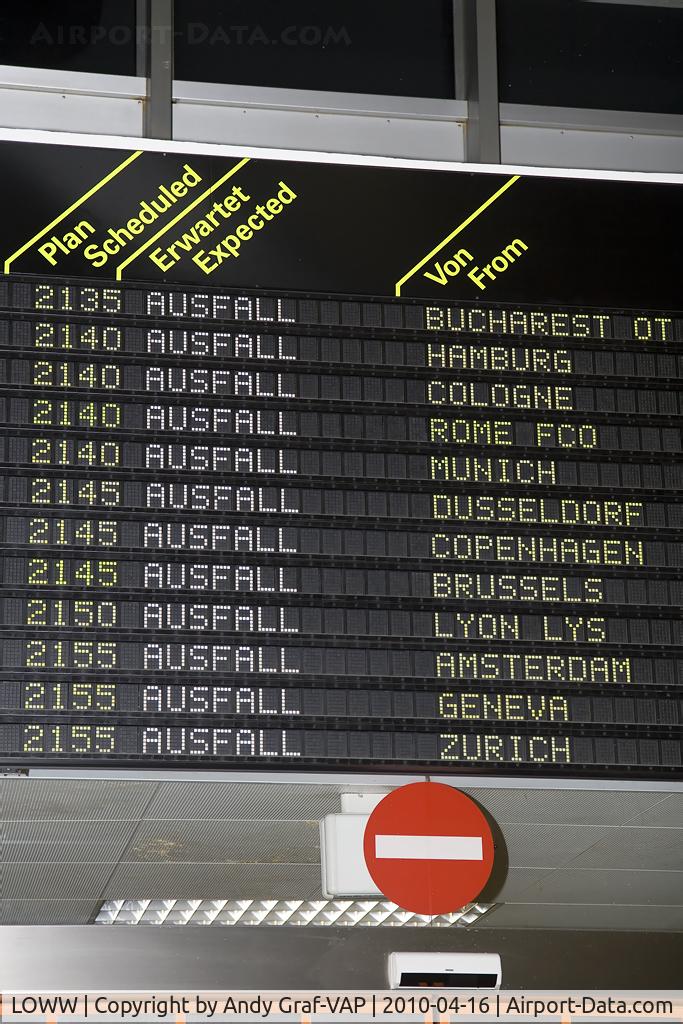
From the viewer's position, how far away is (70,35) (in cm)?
673

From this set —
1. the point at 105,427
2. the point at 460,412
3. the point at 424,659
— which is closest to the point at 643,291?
the point at 460,412

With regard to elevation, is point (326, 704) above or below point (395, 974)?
above

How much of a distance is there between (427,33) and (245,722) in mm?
3837

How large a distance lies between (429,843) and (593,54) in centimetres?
408

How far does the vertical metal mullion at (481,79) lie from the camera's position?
22.2 feet

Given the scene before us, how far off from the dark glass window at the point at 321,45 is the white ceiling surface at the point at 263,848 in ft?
10.8

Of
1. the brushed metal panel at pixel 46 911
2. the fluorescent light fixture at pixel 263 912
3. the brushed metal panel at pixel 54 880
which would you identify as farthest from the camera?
the fluorescent light fixture at pixel 263 912

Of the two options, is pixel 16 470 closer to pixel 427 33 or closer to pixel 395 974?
pixel 395 974

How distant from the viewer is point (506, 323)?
18.9ft

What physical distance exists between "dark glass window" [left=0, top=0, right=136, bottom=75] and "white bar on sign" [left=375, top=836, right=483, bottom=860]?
3.67 m

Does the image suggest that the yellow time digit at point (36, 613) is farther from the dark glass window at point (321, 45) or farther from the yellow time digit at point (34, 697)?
the dark glass window at point (321, 45)

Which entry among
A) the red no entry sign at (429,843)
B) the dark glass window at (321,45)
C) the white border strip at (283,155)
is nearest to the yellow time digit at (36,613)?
the red no entry sign at (429,843)

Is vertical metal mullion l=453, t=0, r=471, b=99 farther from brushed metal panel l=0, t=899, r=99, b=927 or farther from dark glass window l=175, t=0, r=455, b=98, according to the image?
brushed metal panel l=0, t=899, r=99, b=927

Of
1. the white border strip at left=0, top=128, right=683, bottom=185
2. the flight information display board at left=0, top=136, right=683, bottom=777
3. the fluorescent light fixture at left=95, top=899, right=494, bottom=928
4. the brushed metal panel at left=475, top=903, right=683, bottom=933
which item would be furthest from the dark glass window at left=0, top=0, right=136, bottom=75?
the brushed metal panel at left=475, top=903, right=683, bottom=933
